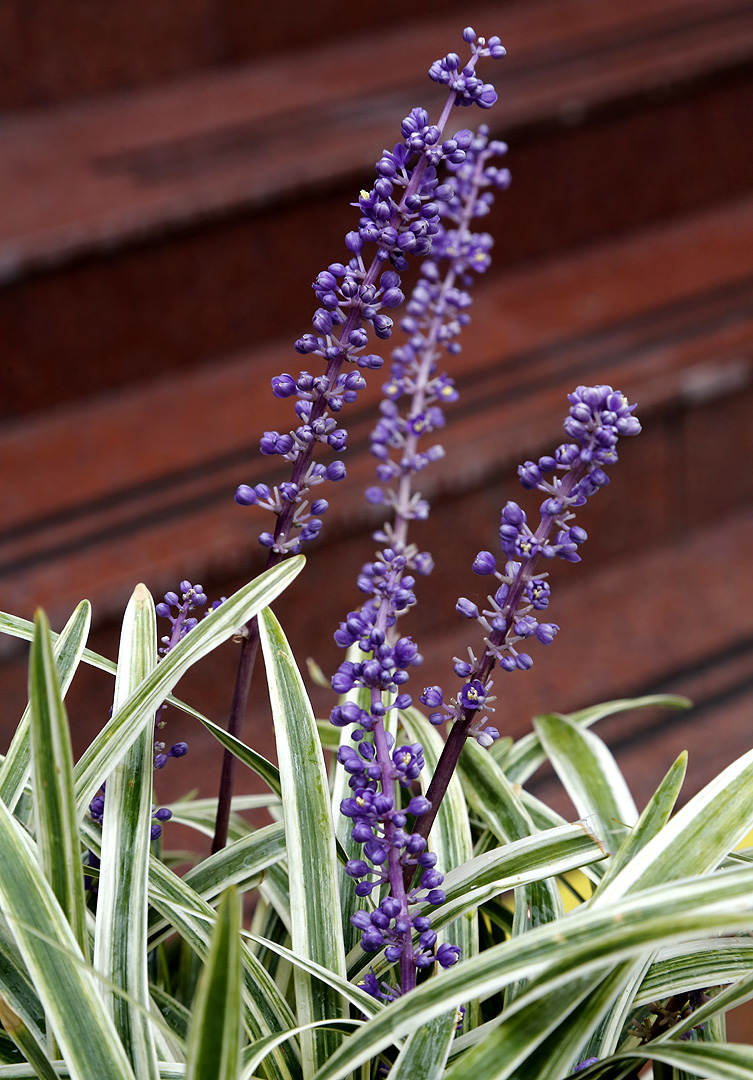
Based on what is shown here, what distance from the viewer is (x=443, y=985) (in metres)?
0.36

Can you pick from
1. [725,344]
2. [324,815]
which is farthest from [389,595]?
[725,344]

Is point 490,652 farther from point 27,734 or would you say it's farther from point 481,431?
point 481,431

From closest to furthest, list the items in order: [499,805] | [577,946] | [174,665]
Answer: [577,946]
[174,665]
[499,805]

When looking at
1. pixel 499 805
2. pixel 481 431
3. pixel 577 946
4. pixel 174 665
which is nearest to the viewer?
pixel 577 946

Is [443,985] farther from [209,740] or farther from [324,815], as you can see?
[209,740]

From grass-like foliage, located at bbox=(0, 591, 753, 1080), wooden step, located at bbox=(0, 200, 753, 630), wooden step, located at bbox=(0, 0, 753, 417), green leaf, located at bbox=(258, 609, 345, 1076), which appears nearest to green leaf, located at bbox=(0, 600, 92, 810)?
grass-like foliage, located at bbox=(0, 591, 753, 1080)

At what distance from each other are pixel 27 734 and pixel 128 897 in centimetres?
11

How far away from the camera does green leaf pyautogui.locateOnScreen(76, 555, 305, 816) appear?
42 centimetres

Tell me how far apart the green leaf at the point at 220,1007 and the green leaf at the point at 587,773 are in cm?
27

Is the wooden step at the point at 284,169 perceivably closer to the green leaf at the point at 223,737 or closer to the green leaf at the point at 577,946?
the green leaf at the point at 223,737

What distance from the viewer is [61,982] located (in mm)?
380

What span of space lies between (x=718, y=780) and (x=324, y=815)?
158 millimetres

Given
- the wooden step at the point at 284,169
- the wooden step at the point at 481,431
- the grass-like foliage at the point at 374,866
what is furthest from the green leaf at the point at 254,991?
the wooden step at the point at 284,169

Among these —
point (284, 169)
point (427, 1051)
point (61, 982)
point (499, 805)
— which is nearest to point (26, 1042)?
point (61, 982)
